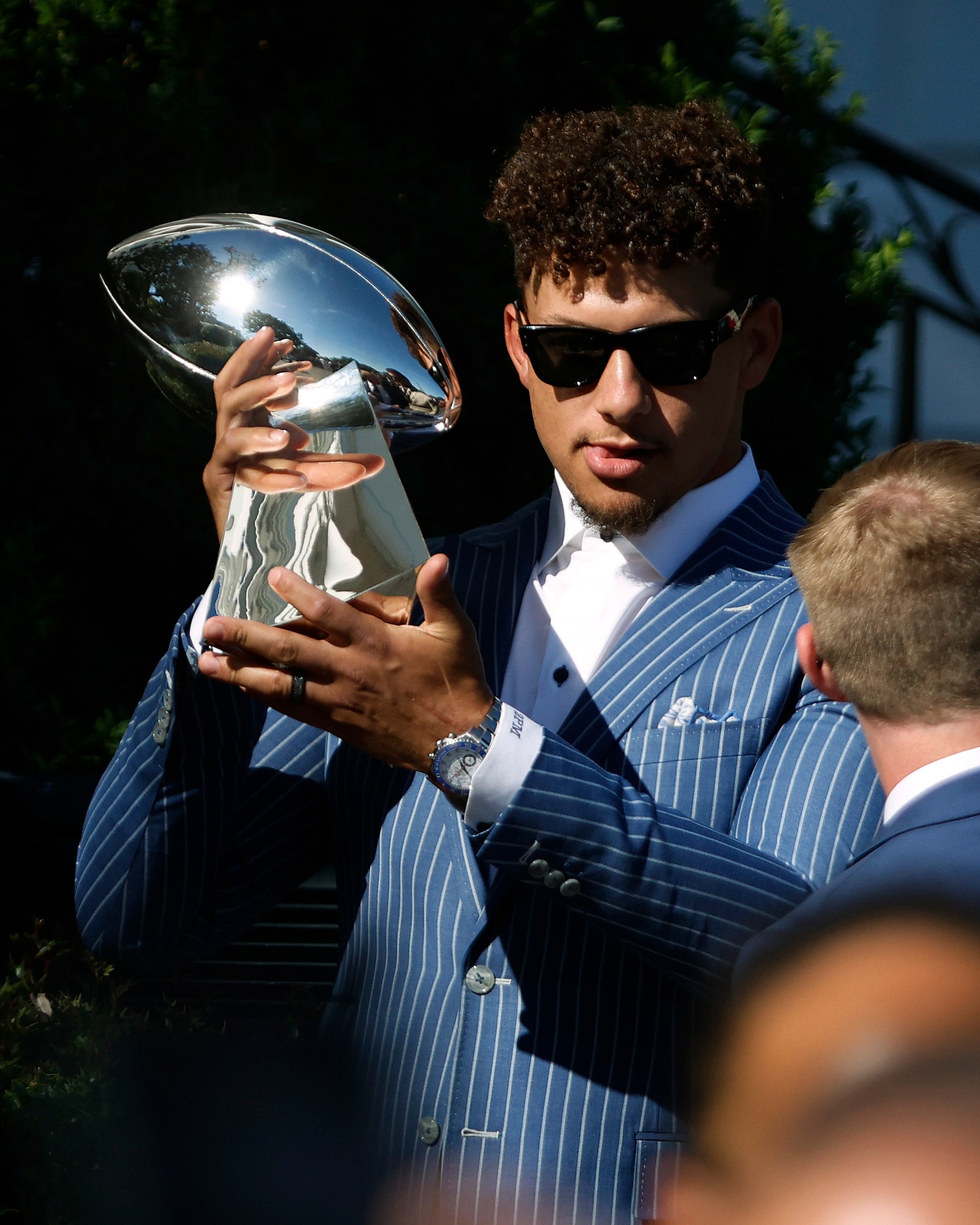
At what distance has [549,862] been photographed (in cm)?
141

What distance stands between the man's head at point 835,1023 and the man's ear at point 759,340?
44.5 inches

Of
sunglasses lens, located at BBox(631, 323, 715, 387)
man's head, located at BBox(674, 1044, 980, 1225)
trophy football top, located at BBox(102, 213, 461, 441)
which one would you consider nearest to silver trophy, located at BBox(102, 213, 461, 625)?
trophy football top, located at BBox(102, 213, 461, 441)

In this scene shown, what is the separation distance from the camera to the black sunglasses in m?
1.79

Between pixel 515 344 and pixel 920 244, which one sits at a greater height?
pixel 920 244

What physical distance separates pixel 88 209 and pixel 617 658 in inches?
84.4

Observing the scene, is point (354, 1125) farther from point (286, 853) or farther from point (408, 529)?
point (408, 529)

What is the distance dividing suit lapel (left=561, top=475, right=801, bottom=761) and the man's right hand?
0.47 metres

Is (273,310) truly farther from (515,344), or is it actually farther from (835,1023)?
(835,1023)

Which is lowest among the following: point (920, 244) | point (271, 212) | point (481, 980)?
point (481, 980)

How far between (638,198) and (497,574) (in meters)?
0.61

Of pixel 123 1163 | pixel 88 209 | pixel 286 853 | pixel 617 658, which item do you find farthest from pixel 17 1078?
pixel 88 209

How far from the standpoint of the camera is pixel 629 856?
140cm

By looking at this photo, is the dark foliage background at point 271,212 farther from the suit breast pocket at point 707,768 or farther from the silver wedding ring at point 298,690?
the silver wedding ring at point 298,690

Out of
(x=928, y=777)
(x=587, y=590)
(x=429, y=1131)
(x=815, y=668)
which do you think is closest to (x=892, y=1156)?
(x=928, y=777)
